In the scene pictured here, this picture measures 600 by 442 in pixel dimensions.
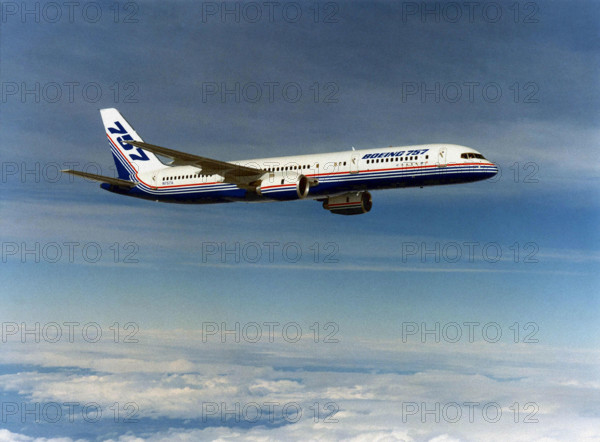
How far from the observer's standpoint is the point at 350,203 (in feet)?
205

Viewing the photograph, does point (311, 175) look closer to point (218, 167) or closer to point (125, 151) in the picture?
point (218, 167)

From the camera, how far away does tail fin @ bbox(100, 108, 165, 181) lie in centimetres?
7288

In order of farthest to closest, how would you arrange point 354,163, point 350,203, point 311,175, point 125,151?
point 125,151 → point 350,203 → point 311,175 → point 354,163

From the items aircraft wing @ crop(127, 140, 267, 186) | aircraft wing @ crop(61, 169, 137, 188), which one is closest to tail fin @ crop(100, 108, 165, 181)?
aircraft wing @ crop(61, 169, 137, 188)

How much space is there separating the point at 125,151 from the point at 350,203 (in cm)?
2731

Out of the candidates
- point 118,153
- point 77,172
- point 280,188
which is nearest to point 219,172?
point 280,188

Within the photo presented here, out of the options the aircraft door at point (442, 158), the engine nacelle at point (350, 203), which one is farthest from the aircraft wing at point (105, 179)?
the aircraft door at point (442, 158)

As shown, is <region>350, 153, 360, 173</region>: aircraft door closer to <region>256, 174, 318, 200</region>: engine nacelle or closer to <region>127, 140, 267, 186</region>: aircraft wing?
<region>256, 174, 318, 200</region>: engine nacelle

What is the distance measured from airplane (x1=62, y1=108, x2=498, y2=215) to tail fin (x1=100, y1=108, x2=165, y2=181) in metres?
1.80

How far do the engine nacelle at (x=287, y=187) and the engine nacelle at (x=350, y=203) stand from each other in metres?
4.31

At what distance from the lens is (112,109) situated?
7938 cm

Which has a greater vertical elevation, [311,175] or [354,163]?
[354,163]

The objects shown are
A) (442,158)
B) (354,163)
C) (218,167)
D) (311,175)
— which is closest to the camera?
(442,158)

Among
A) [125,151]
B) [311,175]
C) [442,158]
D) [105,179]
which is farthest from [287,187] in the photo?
[125,151]
